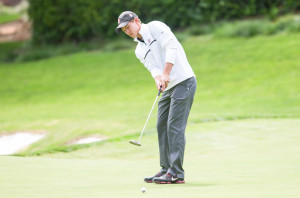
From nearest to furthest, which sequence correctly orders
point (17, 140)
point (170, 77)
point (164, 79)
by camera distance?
point (164, 79) < point (170, 77) < point (17, 140)

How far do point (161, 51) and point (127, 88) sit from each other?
1955 centimetres

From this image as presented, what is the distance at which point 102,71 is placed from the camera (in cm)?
2916

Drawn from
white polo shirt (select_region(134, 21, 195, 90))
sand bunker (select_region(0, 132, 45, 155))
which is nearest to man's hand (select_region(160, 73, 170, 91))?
white polo shirt (select_region(134, 21, 195, 90))

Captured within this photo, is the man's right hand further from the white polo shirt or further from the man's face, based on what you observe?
the man's face

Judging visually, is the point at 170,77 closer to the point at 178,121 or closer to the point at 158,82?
the point at 158,82

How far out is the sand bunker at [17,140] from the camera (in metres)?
15.8

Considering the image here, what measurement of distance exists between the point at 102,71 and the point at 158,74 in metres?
23.2

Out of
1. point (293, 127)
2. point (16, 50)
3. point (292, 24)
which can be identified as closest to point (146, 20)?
point (292, 24)

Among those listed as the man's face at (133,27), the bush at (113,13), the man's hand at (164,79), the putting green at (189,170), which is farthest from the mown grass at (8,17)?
the man's hand at (164,79)

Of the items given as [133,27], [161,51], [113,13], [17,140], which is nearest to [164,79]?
[161,51]

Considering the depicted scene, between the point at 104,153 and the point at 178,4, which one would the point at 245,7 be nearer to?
the point at 178,4

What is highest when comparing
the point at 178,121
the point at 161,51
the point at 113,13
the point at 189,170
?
the point at 113,13

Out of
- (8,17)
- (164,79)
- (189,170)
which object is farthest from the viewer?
(8,17)

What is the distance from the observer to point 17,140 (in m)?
16.8
